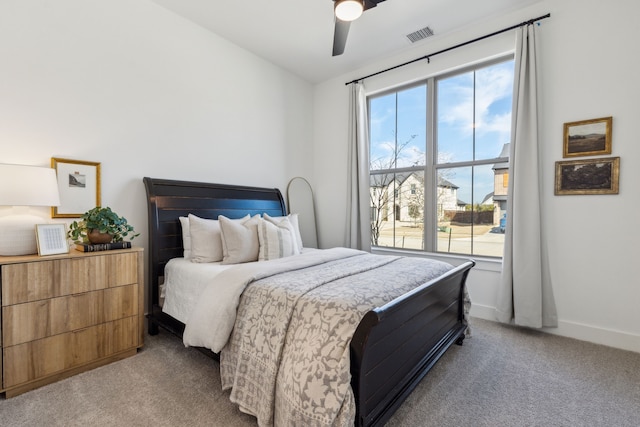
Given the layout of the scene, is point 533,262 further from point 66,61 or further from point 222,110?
point 66,61

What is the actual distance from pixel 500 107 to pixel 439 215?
52.3 inches

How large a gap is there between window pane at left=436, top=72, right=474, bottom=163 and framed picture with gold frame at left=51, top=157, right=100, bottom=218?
3.53m

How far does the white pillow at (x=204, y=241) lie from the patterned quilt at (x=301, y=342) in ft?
3.09

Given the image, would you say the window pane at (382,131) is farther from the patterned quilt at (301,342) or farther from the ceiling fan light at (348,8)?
the patterned quilt at (301,342)

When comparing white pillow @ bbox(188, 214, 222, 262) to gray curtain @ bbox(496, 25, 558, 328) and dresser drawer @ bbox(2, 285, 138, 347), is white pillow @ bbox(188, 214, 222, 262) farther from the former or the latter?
gray curtain @ bbox(496, 25, 558, 328)

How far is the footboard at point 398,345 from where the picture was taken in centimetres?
132

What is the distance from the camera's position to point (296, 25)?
126 inches

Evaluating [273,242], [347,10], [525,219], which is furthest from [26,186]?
[525,219]

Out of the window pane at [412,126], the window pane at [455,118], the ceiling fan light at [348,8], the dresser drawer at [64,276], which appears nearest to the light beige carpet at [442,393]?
the dresser drawer at [64,276]

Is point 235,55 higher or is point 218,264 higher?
point 235,55

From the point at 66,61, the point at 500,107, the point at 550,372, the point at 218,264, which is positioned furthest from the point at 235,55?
the point at 550,372

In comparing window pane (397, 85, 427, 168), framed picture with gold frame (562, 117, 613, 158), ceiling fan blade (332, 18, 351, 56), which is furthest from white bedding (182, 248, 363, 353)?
framed picture with gold frame (562, 117, 613, 158)

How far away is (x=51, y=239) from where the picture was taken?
206cm

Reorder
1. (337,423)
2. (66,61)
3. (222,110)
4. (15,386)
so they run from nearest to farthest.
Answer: (337,423) → (15,386) → (66,61) → (222,110)
